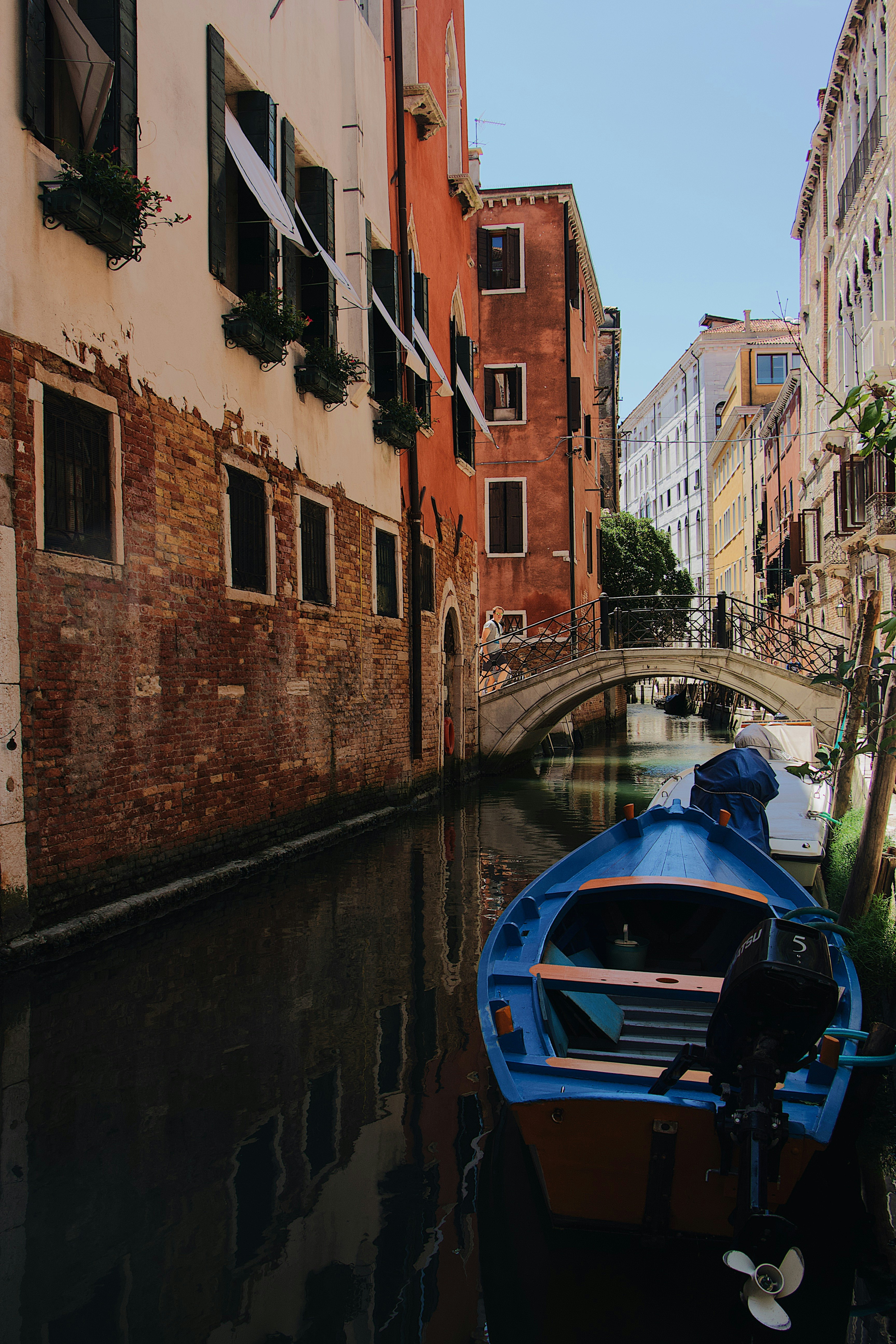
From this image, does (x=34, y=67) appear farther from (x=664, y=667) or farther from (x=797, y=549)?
(x=797, y=549)

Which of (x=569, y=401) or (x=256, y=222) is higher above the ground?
(x=569, y=401)

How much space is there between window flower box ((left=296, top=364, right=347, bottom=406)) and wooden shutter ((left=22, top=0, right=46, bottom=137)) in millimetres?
3446

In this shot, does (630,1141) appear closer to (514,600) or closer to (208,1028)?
(208,1028)

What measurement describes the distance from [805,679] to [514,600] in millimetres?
7399

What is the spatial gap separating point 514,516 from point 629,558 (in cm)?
1217

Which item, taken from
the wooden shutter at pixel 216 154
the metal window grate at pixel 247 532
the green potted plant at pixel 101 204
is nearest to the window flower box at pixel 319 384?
the metal window grate at pixel 247 532

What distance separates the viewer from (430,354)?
40.1ft

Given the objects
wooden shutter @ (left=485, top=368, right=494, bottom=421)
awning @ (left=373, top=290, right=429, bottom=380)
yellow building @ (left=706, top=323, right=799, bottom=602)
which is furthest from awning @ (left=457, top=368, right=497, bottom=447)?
yellow building @ (left=706, top=323, right=799, bottom=602)

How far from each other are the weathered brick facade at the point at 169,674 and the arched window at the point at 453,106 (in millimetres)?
6895

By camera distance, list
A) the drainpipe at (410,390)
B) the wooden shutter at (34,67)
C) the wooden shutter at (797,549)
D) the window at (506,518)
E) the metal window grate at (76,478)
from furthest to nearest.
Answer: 1. the wooden shutter at (797,549)
2. the window at (506,518)
3. the drainpipe at (410,390)
4. the metal window grate at (76,478)
5. the wooden shutter at (34,67)

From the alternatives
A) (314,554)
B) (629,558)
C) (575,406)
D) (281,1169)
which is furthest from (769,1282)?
(629,558)

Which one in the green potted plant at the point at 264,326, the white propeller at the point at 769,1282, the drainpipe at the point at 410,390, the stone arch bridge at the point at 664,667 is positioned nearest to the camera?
the white propeller at the point at 769,1282

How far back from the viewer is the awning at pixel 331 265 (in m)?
8.50

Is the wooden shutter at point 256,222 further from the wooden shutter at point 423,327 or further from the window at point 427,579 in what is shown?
the window at point 427,579
